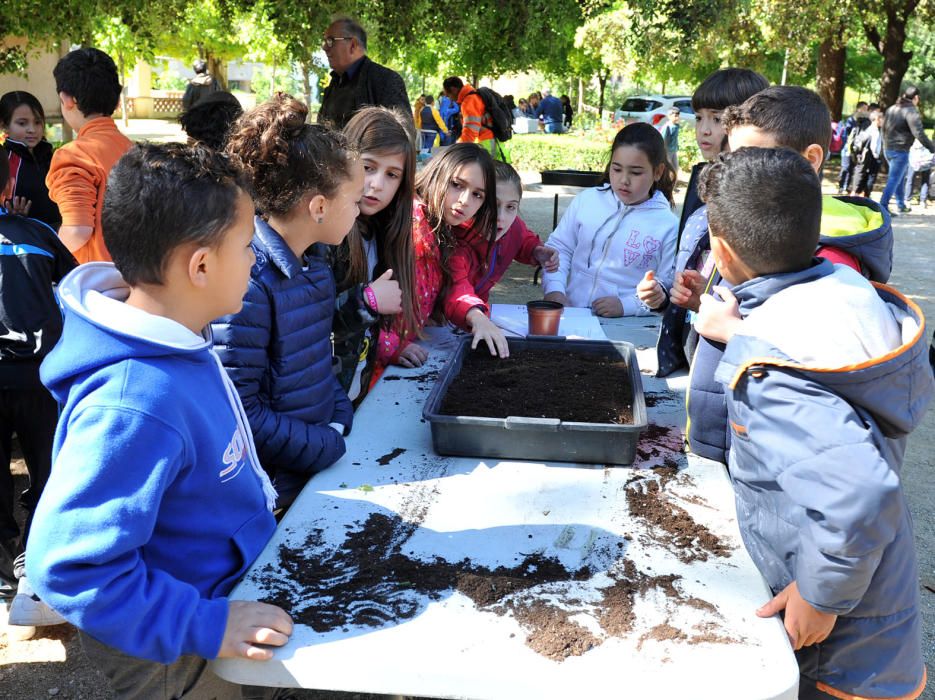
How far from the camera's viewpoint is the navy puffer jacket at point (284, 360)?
66.3 inches

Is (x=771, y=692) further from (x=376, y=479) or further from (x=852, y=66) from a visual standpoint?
(x=852, y=66)

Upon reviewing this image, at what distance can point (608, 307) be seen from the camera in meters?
3.04

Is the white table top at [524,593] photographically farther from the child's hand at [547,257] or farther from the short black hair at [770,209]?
the child's hand at [547,257]

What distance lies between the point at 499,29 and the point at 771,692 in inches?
235

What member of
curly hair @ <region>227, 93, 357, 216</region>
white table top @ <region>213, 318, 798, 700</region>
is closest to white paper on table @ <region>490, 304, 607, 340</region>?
white table top @ <region>213, 318, 798, 700</region>

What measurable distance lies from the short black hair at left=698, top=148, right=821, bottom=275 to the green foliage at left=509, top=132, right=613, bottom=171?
1386cm

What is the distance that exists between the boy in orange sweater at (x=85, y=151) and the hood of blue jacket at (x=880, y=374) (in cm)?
267

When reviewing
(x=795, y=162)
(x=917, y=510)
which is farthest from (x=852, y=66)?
(x=795, y=162)

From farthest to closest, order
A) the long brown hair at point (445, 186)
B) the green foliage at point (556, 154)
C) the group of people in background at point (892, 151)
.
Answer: the green foliage at point (556, 154) → the group of people in background at point (892, 151) → the long brown hair at point (445, 186)

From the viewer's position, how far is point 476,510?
154 centimetres

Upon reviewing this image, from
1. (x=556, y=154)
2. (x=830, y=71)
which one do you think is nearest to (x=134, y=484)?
(x=556, y=154)

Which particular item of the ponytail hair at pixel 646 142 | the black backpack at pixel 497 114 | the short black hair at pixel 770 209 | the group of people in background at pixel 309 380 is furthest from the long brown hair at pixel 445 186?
the black backpack at pixel 497 114

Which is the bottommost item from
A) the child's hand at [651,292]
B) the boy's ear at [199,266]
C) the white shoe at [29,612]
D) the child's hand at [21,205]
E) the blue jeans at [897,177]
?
the white shoe at [29,612]

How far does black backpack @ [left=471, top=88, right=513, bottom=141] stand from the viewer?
8812 mm
